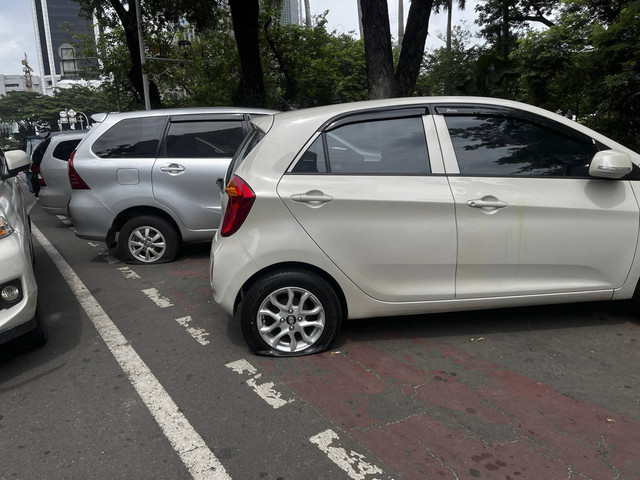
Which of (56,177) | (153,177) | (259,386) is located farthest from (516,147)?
(56,177)

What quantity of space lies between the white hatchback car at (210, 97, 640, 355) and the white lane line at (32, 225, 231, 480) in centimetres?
70

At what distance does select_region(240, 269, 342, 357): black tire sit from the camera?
339 centimetres

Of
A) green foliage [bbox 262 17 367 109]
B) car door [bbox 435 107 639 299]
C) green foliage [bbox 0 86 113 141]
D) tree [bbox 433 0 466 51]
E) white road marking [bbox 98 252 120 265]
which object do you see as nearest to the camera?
car door [bbox 435 107 639 299]

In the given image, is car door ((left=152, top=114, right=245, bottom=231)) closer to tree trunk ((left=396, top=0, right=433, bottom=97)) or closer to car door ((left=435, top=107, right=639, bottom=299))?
car door ((left=435, top=107, right=639, bottom=299))

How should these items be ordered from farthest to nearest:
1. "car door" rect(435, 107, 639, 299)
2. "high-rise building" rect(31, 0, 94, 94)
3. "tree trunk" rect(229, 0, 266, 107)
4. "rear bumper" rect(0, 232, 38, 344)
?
"high-rise building" rect(31, 0, 94, 94)
"tree trunk" rect(229, 0, 266, 107)
"car door" rect(435, 107, 639, 299)
"rear bumper" rect(0, 232, 38, 344)

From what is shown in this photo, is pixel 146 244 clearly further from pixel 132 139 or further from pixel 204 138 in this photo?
pixel 204 138

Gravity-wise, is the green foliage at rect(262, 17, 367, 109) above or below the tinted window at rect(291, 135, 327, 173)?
above

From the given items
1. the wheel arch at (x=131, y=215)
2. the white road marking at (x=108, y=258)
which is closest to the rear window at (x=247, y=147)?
the wheel arch at (x=131, y=215)

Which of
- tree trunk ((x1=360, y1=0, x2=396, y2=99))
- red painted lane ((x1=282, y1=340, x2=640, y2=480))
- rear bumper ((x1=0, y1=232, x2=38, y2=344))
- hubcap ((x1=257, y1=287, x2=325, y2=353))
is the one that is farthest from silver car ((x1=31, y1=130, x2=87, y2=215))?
red painted lane ((x1=282, y1=340, x2=640, y2=480))

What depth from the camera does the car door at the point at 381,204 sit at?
11.1 feet

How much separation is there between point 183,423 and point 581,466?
198cm

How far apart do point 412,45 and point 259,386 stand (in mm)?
7607

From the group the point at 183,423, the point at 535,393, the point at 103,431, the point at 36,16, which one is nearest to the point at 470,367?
the point at 535,393

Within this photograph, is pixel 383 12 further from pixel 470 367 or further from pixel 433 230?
pixel 470 367
